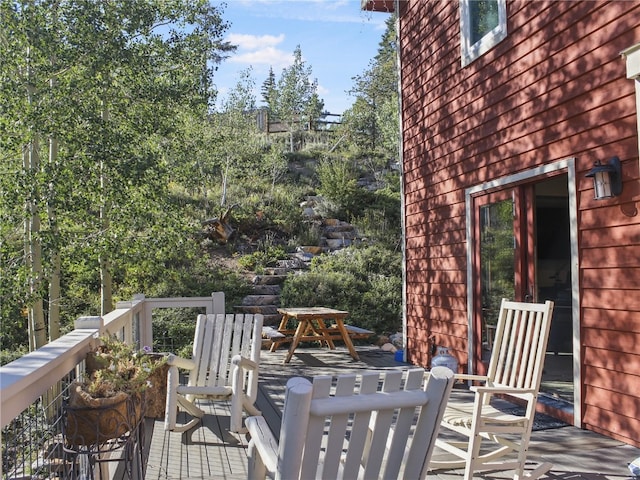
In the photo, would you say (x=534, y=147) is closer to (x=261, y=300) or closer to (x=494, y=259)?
(x=494, y=259)

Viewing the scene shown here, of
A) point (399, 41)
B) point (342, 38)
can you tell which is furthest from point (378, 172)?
point (399, 41)

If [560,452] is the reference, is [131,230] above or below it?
above

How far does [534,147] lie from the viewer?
4.55 meters

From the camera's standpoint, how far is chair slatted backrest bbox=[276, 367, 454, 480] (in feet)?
5.02

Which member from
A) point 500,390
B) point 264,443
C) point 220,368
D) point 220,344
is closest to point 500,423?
point 500,390

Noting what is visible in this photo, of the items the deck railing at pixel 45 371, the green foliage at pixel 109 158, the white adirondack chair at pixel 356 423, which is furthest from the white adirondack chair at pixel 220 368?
the green foliage at pixel 109 158

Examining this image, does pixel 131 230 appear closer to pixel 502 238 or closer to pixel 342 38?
pixel 342 38

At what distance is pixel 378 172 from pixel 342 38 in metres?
8.46

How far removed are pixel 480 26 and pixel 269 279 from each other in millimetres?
6034

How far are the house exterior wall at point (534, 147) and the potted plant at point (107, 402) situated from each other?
297 cm

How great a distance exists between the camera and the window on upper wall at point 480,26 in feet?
16.5

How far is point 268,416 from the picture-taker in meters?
4.43

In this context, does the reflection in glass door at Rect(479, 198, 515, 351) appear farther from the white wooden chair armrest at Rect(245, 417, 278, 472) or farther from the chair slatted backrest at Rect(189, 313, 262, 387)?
the white wooden chair armrest at Rect(245, 417, 278, 472)

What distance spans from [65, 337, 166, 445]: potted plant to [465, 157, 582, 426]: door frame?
297 cm
